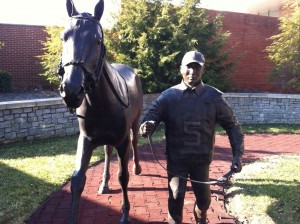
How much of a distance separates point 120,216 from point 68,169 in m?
1.96

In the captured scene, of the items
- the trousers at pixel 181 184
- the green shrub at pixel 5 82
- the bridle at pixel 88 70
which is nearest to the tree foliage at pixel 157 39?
the green shrub at pixel 5 82

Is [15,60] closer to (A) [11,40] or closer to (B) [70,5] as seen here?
(A) [11,40]

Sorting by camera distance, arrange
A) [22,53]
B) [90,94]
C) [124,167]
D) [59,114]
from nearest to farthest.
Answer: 1. [90,94]
2. [124,167]
3. [59,114]
4. [22,53]

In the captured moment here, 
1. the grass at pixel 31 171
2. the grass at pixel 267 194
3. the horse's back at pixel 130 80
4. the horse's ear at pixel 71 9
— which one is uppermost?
the horse's ear at pixel 71 9

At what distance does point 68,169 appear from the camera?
5.41m

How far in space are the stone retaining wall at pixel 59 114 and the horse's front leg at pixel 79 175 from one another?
4661 millimetres

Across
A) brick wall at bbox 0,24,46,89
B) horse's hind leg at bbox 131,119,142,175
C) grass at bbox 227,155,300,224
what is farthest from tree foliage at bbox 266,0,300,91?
brick wall at bbox 0,24,46,89

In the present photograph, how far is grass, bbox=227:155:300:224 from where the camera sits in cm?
375

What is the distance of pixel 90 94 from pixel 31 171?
121 inches

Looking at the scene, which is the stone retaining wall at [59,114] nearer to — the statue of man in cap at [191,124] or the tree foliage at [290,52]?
the tree foliage at [290,52]

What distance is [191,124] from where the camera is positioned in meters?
2.72

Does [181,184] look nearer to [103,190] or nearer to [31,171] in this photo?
[103,190]

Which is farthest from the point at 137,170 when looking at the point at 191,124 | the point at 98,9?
the point at 98,9

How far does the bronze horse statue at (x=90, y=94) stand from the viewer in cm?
218
